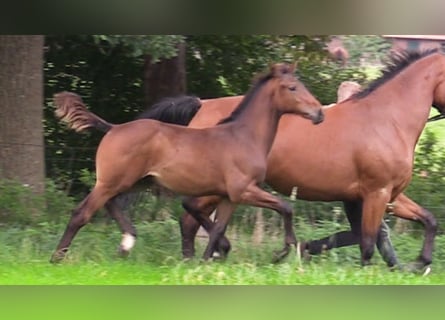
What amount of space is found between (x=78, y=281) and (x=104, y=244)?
1585 mm

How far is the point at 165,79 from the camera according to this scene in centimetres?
945

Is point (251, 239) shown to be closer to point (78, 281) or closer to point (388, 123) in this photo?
point (388, 123)

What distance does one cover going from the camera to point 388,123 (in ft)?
22.1

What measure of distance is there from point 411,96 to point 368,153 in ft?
1.96

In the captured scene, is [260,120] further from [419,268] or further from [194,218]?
[419,268]

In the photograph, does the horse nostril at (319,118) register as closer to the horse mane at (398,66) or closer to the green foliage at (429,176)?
the horse mane at (398,66)

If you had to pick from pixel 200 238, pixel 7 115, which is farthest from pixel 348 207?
pixel 7 115

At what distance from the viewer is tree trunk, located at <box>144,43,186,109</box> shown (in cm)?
938

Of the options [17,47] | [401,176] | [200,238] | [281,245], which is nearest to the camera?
[401,176]

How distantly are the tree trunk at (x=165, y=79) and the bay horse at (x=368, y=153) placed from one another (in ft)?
8.10

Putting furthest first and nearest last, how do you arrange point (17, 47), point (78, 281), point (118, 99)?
point (118, 99) < point (17, 47) < point (78, 281)

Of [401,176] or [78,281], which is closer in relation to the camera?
[78,281]

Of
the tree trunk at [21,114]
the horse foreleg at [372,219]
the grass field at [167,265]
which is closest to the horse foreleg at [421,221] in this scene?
the grass field at [167,265]

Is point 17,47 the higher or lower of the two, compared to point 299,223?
higher
